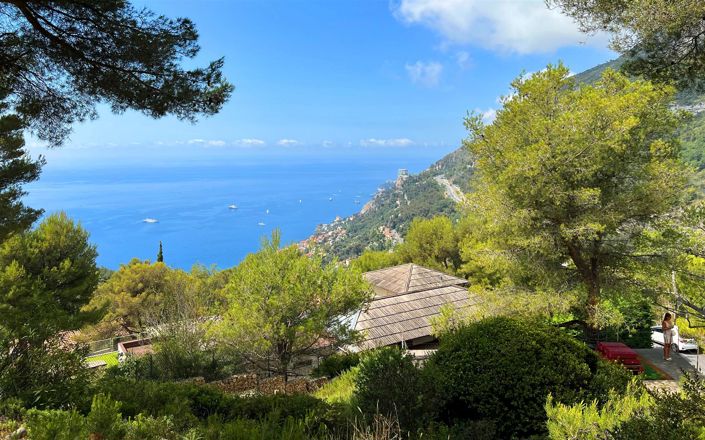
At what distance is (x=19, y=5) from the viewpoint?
4500 millimetres

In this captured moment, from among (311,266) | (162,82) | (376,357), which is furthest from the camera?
(311,266)

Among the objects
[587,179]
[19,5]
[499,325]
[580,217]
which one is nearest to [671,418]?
[499,325]

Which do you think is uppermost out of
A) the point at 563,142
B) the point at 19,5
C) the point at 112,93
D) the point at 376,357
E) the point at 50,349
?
the point at 19,5

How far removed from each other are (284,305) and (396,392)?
5215mm

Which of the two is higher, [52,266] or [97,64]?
[97,64]

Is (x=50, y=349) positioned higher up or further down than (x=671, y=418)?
higher up

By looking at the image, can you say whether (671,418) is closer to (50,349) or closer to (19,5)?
(50,349)

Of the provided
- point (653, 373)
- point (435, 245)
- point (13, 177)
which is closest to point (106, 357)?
point (13, 177)

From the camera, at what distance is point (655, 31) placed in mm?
4270

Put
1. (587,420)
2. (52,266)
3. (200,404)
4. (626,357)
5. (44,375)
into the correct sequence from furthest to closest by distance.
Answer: (52,266) < (626,357) < (200,404) < (44,375) < (587,420)

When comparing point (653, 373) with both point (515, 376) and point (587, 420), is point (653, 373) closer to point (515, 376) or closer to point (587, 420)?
point (515, 376)

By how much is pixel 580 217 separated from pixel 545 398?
5.22 meters

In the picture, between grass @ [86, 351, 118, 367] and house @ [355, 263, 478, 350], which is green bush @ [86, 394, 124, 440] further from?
grass @ [86, 351, 118, 367]

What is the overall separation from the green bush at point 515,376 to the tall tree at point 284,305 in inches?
190
